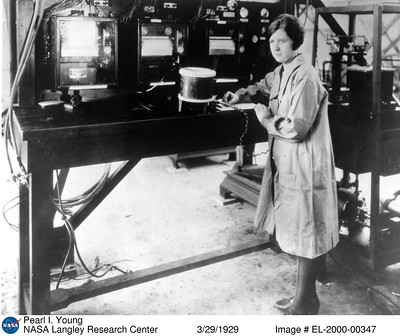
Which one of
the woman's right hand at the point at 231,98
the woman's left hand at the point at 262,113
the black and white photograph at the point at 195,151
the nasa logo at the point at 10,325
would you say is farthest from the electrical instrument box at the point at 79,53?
the nasa logo at the point at 10,325

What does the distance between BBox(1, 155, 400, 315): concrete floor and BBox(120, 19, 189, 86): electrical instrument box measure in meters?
1.27

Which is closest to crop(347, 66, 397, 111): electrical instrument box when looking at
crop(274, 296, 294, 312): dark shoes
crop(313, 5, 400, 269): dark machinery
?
crop(313, 5, 400, 269): dark machinery

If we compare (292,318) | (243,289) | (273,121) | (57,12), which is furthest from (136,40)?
(292,318)

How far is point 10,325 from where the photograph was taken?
196 centimetres

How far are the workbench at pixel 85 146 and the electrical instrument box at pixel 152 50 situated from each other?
42 centimetres

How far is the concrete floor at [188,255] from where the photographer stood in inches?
104

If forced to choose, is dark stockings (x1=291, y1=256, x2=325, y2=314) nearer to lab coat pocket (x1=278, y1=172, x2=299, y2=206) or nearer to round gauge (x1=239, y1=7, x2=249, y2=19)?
lab coat pocket (x1=278, y1=172, x2=299, y2=206)

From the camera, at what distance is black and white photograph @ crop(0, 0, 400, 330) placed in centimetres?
208

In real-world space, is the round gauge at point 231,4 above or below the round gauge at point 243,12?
above

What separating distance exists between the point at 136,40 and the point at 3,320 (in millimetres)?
1765

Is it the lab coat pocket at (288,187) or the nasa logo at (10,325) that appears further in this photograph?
the lab coat pocket at (288,187)

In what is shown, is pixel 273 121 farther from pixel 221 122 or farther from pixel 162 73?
pixel 162 73

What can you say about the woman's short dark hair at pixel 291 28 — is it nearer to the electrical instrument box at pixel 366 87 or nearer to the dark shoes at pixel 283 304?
the electrical instrument box at pixel 366 87

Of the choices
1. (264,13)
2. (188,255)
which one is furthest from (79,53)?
(188,255)
